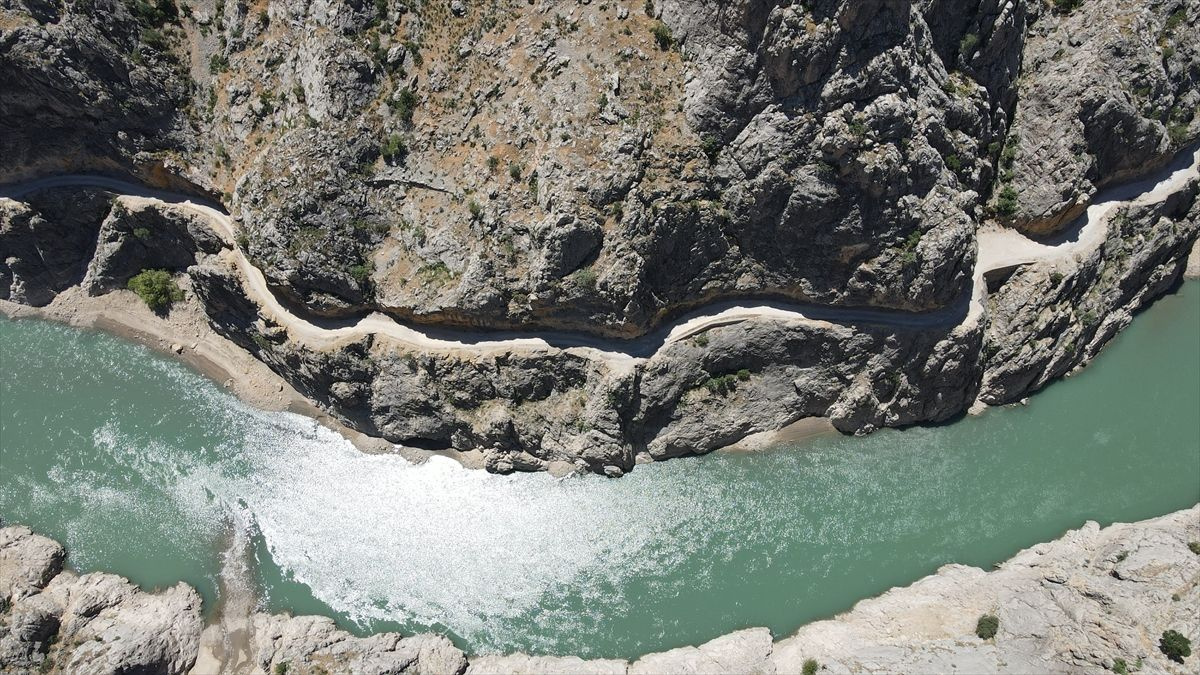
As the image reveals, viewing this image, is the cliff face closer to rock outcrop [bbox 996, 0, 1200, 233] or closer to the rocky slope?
rock outcrop [bbox 996, 0, 1200, 233]

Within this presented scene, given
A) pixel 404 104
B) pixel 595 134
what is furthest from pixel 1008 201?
pixel 404 104

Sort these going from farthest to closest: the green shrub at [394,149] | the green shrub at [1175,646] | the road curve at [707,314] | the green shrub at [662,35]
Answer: the road curve at [707,314]
the green shrub at [394,149]
the green shrub at [662,35]
the green shrub at [1175,646]

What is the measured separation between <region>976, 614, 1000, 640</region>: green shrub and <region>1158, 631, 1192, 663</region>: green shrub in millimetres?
7880

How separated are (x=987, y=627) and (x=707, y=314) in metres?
24.4

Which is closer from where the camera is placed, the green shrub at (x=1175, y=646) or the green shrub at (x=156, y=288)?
the green shrub at (x=1175, y=646)

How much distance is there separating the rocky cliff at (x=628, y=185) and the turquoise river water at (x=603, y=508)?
2.90 meters

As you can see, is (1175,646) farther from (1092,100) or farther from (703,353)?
(1092,100)

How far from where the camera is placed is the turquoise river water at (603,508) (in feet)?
142

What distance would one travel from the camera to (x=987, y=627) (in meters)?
38.3

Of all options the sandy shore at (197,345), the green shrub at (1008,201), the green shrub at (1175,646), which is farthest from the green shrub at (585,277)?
the green shrub at (1175,646)

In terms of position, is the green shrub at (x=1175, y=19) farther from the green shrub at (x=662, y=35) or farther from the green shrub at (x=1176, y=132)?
the green shrub at (x=662, y=35)

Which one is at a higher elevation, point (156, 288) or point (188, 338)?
point (156, 288)

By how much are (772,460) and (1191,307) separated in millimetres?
32090

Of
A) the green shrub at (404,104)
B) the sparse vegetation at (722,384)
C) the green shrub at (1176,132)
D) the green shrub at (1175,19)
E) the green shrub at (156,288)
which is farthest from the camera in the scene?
the green shrub at (156,288)
